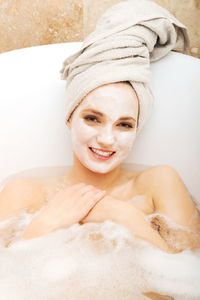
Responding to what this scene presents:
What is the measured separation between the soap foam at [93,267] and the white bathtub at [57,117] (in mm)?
393

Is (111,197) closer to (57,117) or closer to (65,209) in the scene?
(65,209)

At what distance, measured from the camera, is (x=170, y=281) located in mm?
1057

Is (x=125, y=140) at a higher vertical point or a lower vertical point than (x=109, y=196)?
→ higher

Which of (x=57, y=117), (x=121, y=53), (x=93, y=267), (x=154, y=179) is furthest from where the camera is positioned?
(x=57, y=117)

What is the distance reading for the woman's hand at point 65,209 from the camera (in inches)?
47.3

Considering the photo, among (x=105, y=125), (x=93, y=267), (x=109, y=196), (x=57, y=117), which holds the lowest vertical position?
(x=93, y=267)

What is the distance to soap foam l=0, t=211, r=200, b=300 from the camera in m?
1.02

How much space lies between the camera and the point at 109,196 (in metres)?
1.28

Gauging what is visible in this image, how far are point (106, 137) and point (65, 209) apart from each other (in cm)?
28

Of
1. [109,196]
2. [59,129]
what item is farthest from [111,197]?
[59,129]

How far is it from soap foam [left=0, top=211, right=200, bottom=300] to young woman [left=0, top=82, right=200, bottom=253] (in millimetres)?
36

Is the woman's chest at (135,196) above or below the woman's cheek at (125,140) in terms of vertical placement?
below

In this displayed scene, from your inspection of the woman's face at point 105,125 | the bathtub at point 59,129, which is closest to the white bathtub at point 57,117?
the bathtub at point 59,129

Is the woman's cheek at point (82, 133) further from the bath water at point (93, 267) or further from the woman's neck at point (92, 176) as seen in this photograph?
the bath water at point (93, 267)
